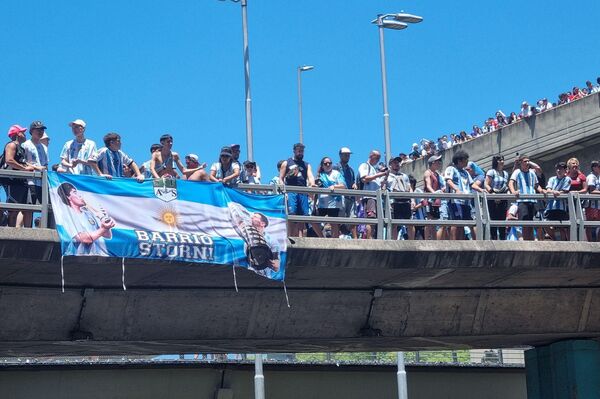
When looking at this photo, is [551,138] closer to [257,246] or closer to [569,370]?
[569,370]

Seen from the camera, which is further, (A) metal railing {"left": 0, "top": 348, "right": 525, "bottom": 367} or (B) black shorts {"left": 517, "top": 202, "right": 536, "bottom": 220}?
(A) metal railing {"left": 0, "top": 348, "right": 525, "bottom": 367}

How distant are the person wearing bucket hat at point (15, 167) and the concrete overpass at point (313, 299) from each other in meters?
0.76

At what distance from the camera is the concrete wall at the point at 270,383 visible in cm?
2339

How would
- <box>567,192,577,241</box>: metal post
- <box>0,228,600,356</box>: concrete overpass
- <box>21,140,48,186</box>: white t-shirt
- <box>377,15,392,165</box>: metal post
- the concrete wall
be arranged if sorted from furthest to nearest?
<box>377,15,392,165</box>: metal post, the concrete wall, <box>567,192,577,241</box>: metal post, <box>0,228,600,356</box>: concrete overpass, <box>21,140,48,186</box>: white t-shirt

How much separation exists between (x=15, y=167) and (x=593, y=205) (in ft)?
31.4

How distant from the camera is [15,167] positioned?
15.2 meters

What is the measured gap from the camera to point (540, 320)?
20219 millimetres

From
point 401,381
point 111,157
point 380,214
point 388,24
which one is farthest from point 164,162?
point 388,24

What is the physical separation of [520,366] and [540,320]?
9.16 metres

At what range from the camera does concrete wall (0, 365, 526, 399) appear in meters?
23.4

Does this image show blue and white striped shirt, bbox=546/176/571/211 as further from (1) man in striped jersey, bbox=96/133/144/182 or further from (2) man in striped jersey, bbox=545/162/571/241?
(1) man in striped jersey, bbox=96/133/144/182

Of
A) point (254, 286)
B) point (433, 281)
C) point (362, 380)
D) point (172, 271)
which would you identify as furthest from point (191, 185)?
point (362, 380)

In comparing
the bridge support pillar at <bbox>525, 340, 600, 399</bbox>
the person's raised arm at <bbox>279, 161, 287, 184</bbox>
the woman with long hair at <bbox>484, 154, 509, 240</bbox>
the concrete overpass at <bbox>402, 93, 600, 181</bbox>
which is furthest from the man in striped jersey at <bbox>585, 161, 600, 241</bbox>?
the concrete overpass at <bbox>402, 93, 600, 181</bbox>

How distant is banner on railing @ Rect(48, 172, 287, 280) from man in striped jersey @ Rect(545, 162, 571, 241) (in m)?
4.99
